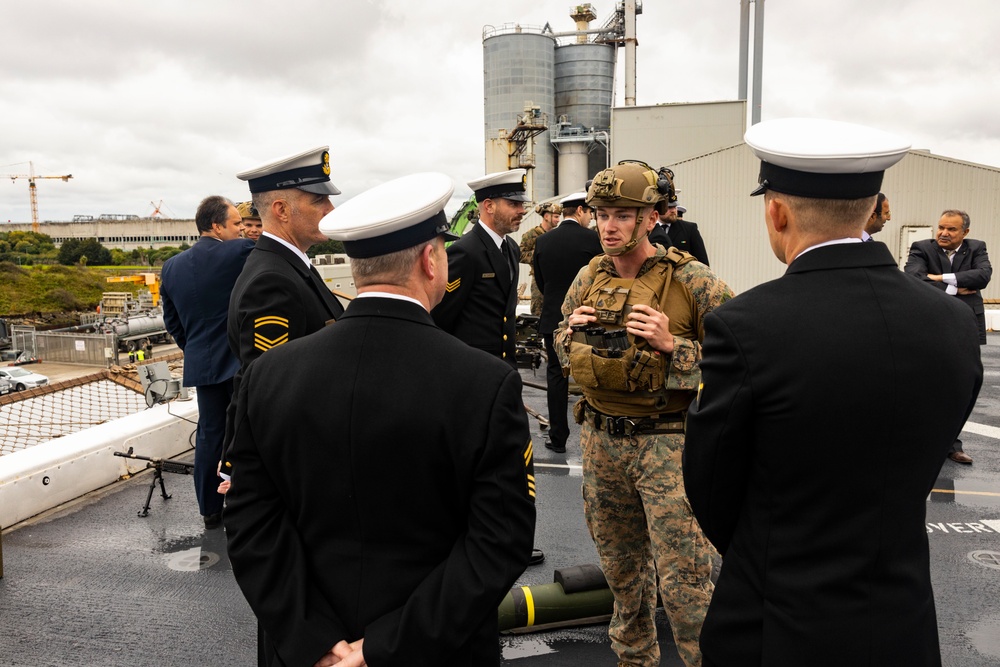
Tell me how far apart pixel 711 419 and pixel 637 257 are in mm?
1511

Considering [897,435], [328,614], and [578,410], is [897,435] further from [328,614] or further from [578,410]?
[578,410]

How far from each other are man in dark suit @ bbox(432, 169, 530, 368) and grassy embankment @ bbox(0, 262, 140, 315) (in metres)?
79.4

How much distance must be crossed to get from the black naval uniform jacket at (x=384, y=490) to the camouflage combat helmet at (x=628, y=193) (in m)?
1.54

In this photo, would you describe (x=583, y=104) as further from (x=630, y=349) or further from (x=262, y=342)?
(x=262, y=342)

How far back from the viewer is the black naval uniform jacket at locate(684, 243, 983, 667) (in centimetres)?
155

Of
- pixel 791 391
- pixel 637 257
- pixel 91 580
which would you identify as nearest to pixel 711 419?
pixel 791 391

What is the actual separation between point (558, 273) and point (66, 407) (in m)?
6.09

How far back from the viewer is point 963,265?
6.04 meters

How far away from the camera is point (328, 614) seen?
1.72m

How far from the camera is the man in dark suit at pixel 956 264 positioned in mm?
5914

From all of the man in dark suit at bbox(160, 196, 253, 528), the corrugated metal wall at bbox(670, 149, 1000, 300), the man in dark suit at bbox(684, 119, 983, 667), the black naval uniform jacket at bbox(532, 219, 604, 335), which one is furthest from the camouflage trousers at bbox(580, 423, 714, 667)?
the corrugated metal wall at bbox(670, 149, 1000, 300)

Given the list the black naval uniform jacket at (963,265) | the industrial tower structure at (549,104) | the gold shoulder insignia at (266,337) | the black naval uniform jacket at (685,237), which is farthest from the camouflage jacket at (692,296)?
the industrial tower structure at (549,104)

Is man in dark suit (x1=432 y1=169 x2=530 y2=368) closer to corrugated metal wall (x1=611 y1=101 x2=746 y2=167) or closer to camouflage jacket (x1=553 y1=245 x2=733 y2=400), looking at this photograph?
camouflage jacket (x1=553 y1=245 x2=733 y2=400)

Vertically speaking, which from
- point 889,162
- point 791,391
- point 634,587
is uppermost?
point 889,162
